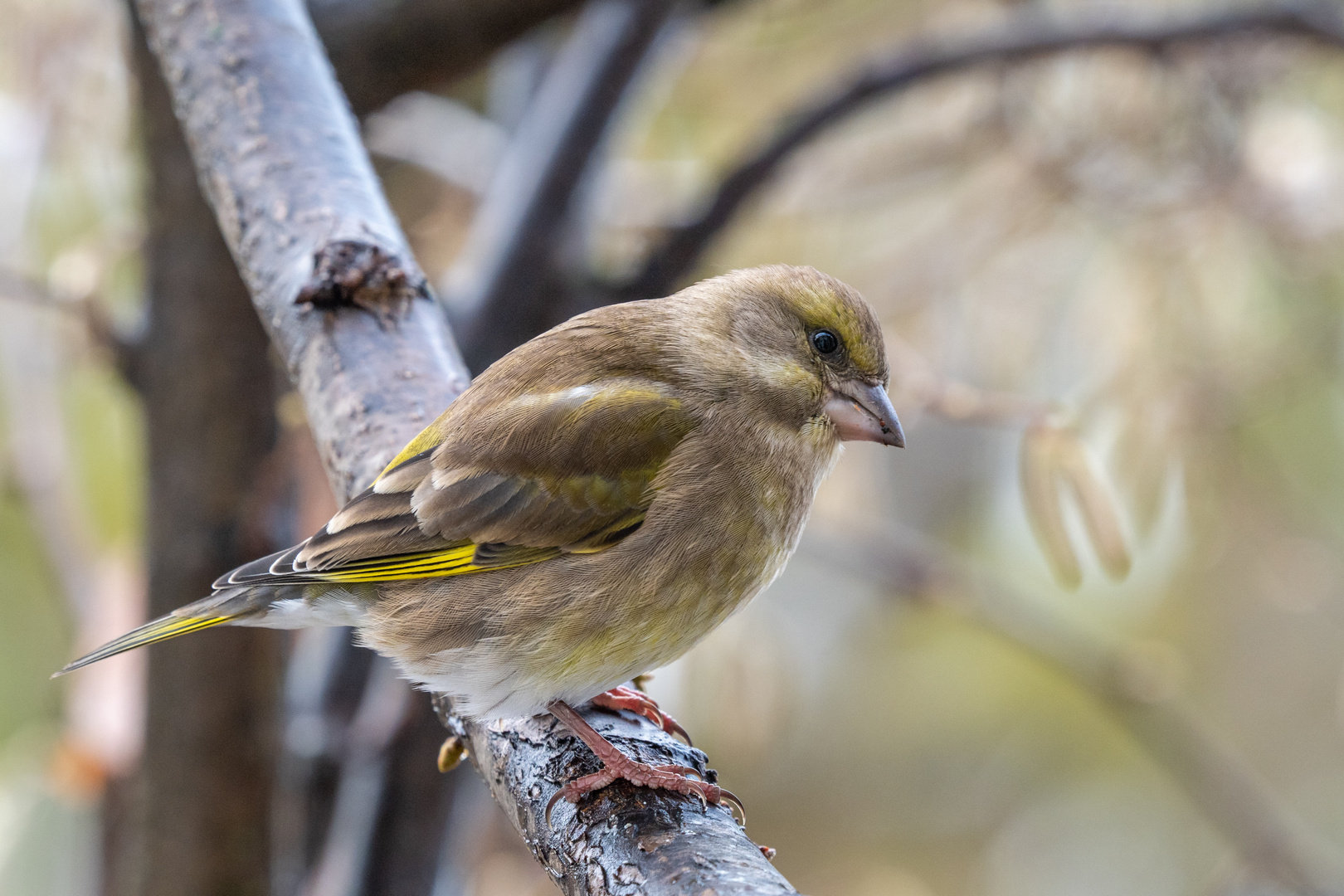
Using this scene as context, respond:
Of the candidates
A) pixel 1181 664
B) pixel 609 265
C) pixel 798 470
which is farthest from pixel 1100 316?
pixel 1181 664

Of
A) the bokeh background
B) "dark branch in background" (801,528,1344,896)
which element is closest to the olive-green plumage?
the bokeh background

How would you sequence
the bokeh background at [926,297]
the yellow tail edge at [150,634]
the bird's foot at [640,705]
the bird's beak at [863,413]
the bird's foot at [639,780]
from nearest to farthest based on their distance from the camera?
the bird's foot at [639,780], the yellow tail edge at [150,634], the bird's foot at [640,705], the bird's beak at [863,413], the bokeh background at [926,297]

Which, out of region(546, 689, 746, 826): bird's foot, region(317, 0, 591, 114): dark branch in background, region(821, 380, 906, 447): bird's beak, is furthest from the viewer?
region(317, 0, 591, 114): dark branch in background

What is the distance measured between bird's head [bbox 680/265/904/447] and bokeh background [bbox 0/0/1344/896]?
1.38 feet

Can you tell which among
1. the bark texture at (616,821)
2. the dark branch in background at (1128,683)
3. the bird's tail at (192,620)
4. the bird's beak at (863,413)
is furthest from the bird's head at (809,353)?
the dark branch in background at (1128,683)

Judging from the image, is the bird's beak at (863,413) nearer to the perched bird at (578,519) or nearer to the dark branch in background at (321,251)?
the perched bird at (578,519)

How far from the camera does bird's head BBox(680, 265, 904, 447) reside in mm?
2133

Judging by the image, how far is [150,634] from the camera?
6.28 ft

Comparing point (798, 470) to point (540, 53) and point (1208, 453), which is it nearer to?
point (1208, 453)

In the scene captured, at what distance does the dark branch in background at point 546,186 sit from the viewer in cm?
293

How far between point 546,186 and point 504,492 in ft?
4.10

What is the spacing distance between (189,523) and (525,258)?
3.24 ft

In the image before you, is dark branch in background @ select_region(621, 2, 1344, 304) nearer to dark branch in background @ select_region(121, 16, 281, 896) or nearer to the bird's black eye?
the bird's black eye

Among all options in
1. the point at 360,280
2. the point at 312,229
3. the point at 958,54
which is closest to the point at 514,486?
the point at 360,280
